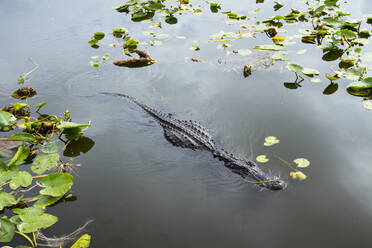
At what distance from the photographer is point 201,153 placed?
3.46m

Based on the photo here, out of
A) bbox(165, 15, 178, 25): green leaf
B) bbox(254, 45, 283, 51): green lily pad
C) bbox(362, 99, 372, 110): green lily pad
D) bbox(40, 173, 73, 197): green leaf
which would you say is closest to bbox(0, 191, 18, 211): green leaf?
bbox(40, 173, 73, 197): green leaf

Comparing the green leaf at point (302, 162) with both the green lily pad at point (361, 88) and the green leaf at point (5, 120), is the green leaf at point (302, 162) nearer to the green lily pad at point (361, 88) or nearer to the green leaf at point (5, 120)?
the green lily pad at point (361, 88)

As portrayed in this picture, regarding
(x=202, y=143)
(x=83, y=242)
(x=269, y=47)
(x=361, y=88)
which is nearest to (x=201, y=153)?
A: (x=202, y=143)

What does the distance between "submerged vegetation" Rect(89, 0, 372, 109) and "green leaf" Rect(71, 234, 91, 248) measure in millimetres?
3547

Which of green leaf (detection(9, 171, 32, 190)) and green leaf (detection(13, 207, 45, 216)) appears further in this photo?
green leaf (detection(9, 171, 32, 190))

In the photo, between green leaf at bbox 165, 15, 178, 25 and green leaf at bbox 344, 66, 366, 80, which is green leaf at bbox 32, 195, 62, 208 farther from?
green leaf at bbox 165, 15, 178, 25

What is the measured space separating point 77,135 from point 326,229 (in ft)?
9.94

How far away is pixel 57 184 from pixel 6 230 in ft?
1.76

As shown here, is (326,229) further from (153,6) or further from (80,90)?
(153,6)

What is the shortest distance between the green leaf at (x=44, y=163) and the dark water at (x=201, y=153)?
0.88ft

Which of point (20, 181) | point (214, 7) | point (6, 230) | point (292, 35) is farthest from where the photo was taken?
point (214, 7)

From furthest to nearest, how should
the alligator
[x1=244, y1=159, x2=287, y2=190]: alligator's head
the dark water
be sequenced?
the alligator
[x1=244, y1=159, x2=287, y2=190]: alligator's head
the dark water

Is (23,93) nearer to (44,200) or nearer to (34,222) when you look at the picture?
(44,200)

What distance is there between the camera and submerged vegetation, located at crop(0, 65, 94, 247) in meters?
2.35
